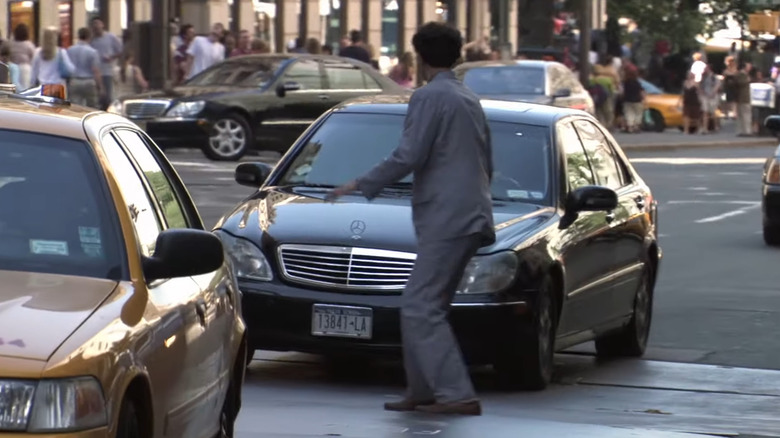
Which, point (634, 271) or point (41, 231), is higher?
point (41, 231)

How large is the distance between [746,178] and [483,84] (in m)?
5.97

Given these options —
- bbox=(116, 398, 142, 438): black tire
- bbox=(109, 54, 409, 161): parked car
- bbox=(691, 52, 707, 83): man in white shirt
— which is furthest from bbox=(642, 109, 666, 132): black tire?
bbox=(116, 398, 142, 438): black tire

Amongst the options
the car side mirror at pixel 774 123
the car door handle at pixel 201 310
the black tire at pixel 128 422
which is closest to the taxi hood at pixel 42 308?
the black tire at pixel 128 422

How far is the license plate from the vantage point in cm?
956

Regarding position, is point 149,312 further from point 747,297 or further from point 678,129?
point 678,129

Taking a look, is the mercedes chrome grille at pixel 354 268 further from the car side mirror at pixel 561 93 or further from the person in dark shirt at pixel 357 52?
the person in dark shirt at pixel 357 52

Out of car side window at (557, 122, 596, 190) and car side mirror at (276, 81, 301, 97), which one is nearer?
car side window at (557, 122, 596, 190)

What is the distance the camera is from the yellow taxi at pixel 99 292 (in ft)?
15.8

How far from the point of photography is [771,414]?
9562 mm

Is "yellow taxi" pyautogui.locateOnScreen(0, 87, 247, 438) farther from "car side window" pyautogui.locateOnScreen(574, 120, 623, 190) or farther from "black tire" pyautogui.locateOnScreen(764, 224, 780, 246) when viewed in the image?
"black tire" pyautogui.locateOnScreen(764, 224, 780, 246)

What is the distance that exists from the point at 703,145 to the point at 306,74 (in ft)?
51.1

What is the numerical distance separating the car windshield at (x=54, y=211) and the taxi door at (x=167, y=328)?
0.10 meters

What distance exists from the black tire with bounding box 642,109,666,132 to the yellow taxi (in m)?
44.9

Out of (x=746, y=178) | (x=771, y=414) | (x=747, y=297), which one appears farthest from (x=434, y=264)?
(x=746, y=178)
